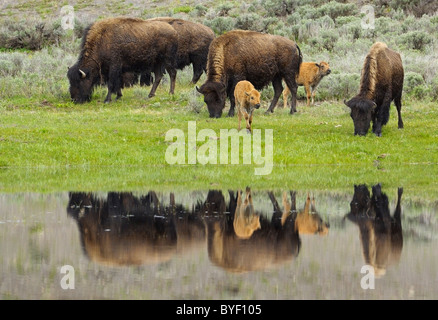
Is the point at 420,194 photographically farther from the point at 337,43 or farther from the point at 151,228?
the point at 337,43

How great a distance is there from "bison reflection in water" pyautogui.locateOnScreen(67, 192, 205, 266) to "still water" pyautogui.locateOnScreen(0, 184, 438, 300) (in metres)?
0.01

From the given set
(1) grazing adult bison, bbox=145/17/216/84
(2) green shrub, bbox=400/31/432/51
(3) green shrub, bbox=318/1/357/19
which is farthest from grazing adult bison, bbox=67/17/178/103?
(3) green shrub, bbox=318/1/357/19

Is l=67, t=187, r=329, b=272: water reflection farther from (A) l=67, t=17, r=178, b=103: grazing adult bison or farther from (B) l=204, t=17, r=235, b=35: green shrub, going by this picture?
(B) l=204, t=17, r=235, b=35: green shrub

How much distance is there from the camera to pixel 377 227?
32.9 feet

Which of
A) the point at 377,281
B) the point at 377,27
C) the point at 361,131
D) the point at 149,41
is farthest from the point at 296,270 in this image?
the point at 377,27

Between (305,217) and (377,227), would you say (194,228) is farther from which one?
(377,227)

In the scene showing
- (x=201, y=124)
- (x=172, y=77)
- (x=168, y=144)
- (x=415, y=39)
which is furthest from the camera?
(x=415, y=39)

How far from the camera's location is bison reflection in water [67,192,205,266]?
28.1ft

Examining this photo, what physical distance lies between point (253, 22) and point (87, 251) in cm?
3039

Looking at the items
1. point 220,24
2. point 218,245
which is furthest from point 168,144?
point 220,24

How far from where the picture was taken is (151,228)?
1005 centimetres

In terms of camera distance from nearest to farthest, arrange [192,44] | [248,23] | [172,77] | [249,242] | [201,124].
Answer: [249,242]
[201,124]
[172,77]
[192,44]
[248,23]

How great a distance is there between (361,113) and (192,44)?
11294 millimetres

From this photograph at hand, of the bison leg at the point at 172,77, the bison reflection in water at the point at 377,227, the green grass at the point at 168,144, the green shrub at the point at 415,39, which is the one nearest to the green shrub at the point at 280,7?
the green shrub at the point at 415,39
